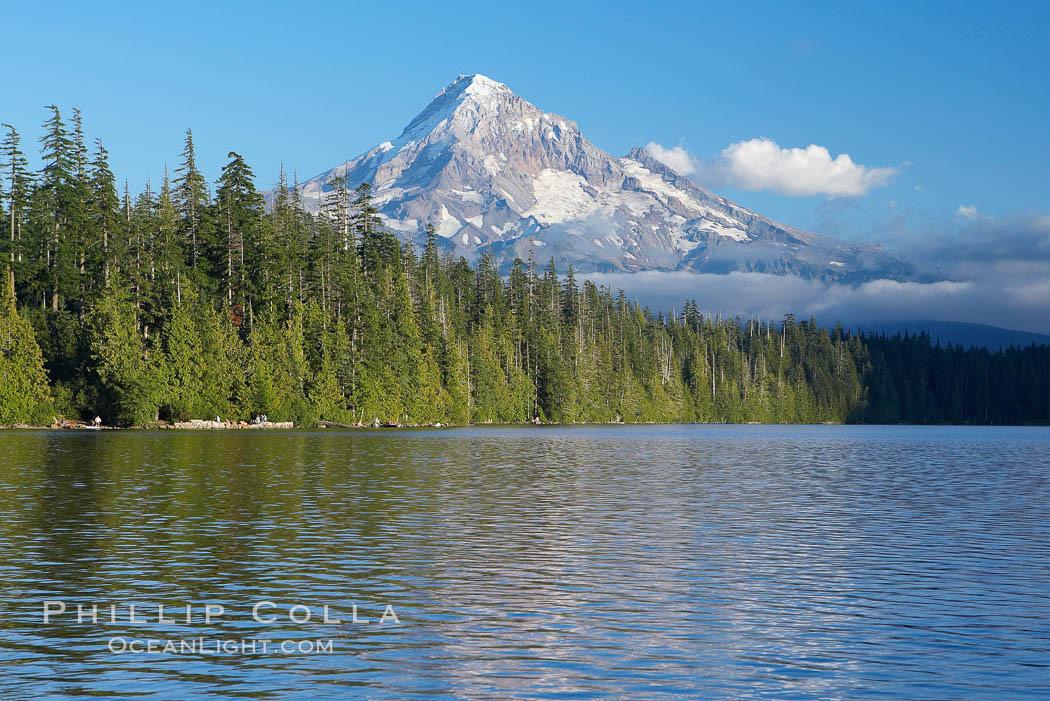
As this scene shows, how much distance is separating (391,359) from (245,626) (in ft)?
400

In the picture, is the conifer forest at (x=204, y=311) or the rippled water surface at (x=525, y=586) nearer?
the rippled water surface at (x=525, y=586)

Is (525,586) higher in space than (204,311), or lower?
lower

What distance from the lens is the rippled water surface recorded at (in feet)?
52.3

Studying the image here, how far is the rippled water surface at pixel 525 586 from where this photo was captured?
52.3ft

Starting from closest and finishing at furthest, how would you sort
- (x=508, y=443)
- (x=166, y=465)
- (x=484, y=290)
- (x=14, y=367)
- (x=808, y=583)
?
(x=808, y=583), (x=166, y=465), (x=508, y=443), (x=14, y=367), (x=484, y=290)

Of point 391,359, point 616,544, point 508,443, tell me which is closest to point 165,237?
point 391,359

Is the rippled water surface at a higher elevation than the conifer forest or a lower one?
lower

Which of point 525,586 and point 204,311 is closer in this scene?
point 525,586

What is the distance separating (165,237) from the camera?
416 ft

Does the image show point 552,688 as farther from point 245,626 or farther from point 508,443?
point 508,443

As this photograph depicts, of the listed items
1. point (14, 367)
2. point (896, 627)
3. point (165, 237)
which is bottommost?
point (896, 627)

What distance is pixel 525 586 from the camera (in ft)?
76.0

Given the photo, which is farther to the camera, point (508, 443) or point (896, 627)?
point (508, 443)

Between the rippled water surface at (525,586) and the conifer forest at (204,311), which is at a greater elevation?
the conifer forest at (204,311)
